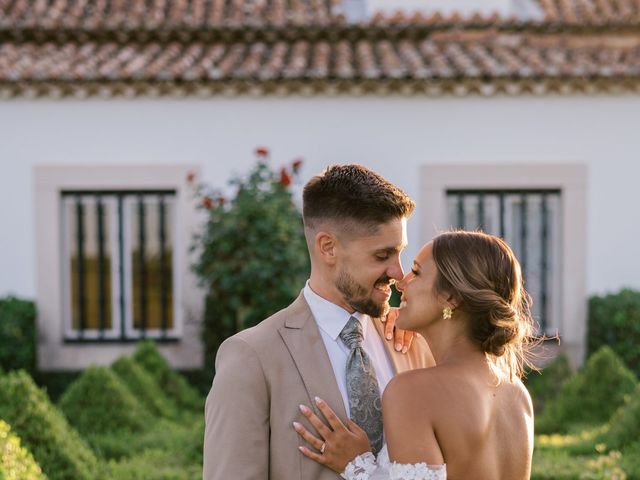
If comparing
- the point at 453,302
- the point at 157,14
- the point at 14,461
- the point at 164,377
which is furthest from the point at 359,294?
the point at 157,14

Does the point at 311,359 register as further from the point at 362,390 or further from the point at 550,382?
the point at 550,382

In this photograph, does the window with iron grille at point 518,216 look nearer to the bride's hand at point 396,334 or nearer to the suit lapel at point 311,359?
the bride's hand at point 396,334

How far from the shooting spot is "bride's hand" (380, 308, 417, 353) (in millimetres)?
3029

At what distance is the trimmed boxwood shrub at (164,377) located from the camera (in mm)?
8945

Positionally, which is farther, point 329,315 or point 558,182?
point 558,182

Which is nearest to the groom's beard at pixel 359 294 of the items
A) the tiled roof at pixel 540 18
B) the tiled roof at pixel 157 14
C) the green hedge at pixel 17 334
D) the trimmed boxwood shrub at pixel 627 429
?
the trimmed boxwood shrub at pixel 627 429

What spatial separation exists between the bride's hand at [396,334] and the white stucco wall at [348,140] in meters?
6.99

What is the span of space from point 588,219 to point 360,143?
106 inches

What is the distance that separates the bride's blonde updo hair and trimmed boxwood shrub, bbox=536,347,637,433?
528 cm

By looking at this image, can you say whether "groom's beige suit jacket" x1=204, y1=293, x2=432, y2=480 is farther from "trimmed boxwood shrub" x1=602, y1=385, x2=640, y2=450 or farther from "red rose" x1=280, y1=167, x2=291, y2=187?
"red rose" x1=280, y1=167, x2=291, y2=187

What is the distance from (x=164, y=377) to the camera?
901cm

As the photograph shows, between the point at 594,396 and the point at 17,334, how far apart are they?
5912 mm

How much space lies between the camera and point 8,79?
9.66m

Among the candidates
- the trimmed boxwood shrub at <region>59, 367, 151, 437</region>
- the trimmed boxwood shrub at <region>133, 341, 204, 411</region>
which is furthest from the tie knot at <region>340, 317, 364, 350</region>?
the trimmed boxwood shrub at <region>133, 341, 204, 411</region>
